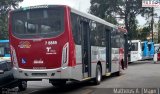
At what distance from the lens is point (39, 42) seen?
15492 mm

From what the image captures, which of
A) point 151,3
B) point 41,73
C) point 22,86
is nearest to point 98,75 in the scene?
point 22,86

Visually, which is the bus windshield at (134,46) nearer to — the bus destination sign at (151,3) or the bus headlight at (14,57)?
the bus destination sign at (151,3)

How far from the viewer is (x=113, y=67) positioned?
23.3 m

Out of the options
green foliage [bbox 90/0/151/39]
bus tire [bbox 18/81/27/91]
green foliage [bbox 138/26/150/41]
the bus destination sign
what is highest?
green foliage [bbox 90/0/151/39]

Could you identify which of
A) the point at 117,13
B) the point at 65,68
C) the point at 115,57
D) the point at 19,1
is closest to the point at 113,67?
the point at 115,57

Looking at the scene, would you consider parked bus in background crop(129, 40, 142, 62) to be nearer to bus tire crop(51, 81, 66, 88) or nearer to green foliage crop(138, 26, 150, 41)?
bus tire crop(51, 81, 66, 88)

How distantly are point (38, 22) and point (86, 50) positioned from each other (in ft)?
9.73

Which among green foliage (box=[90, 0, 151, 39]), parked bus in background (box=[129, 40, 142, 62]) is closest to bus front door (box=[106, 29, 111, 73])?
parked bus in background (box=[129, 40, 142, 62])

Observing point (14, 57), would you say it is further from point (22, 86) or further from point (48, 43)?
point (22, 86)

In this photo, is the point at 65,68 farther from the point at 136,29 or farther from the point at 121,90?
the point at 136,29

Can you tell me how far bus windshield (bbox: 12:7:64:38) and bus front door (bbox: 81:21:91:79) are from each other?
1991 mm

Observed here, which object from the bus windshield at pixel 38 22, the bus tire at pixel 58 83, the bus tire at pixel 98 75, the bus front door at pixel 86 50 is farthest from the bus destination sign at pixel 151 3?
the bus windshield at pixel 38 22

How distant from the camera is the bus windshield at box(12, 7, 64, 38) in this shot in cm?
1550

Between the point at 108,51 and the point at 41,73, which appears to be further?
the point at 108,51
